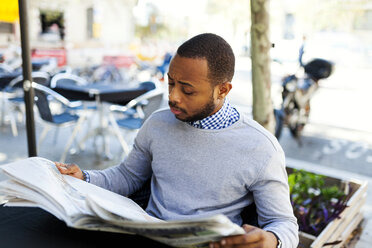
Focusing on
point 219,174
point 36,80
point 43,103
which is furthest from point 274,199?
point 36,80

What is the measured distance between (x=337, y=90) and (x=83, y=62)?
454 inches

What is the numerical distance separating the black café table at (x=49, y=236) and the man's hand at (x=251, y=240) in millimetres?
213

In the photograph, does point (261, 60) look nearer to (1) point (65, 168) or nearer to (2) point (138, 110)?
(1) point (65, 168)

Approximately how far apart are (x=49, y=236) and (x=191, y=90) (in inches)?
26.7

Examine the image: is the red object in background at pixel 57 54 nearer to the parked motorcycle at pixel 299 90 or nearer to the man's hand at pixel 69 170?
the parked motorcycle at pixel 299 90

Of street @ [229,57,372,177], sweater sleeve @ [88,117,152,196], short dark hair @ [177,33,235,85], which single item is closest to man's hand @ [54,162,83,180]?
sweater sleeve @ [88,117,152,196]

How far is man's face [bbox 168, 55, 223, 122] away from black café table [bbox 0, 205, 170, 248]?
500mm

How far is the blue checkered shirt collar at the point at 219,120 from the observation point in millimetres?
1559

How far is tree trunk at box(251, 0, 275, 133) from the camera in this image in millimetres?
2895

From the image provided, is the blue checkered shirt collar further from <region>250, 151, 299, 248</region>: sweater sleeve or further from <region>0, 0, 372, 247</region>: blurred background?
<region>0, 0, 372, 247</region>: blurred background

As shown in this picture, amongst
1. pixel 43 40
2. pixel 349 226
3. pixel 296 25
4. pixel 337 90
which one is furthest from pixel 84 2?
pixel 349 226

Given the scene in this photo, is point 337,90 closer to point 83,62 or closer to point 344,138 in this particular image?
point 344,138

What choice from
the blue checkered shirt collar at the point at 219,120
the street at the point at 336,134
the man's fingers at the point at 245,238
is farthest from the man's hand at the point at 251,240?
the street at the point at 336,134

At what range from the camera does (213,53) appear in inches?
56.5
